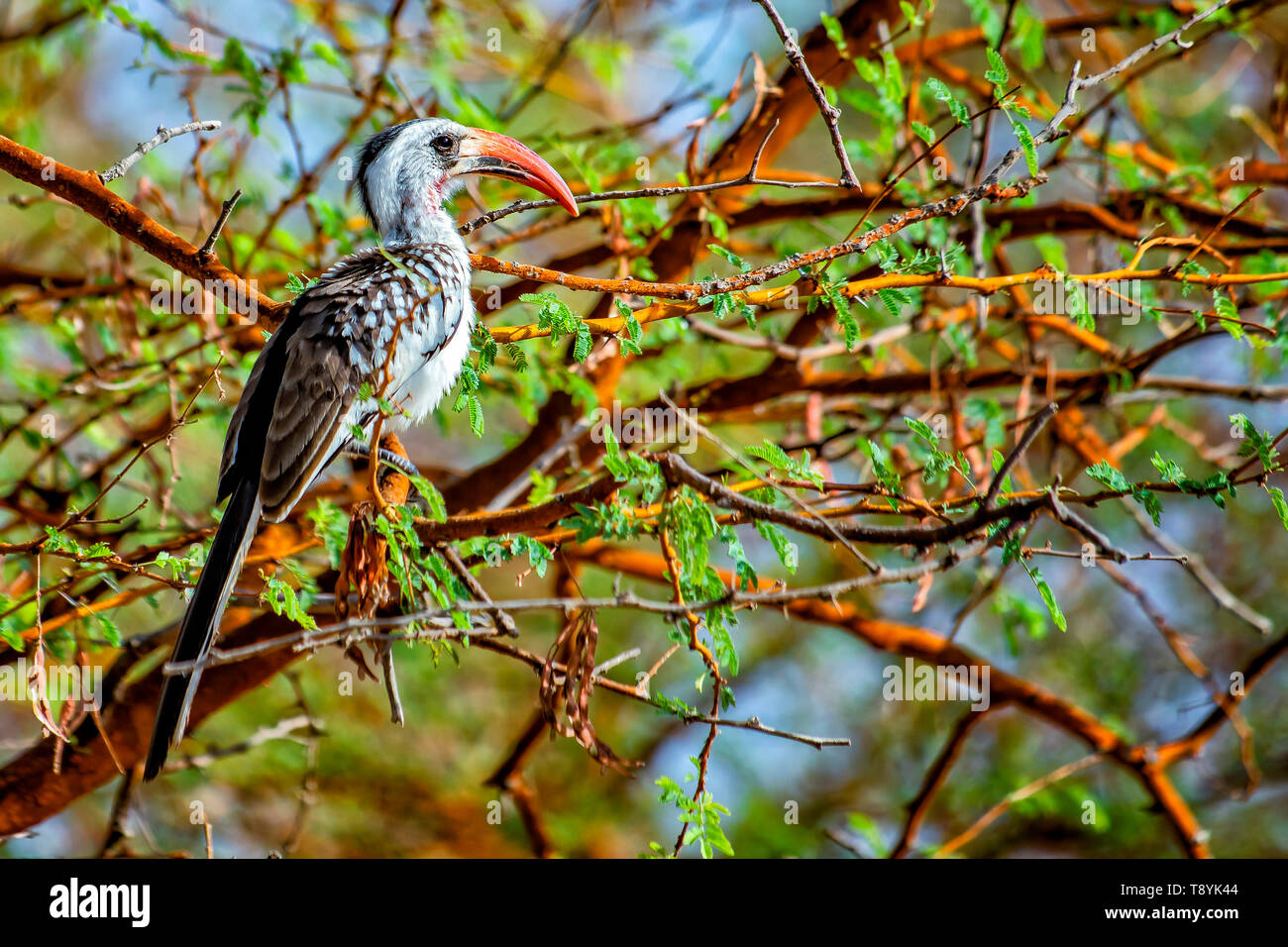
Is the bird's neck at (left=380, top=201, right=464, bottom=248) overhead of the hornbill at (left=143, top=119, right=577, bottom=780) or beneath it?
overhead

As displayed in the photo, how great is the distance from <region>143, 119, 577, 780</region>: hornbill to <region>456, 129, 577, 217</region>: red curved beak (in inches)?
4.1

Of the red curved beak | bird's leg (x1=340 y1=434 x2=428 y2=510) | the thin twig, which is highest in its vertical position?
the red curved beak

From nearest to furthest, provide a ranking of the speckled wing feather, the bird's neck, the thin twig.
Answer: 1. the thin twig
2. the speckled wing feather
3. the bird's neck

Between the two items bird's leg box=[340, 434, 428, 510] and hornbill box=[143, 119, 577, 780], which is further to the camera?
bird's leg box=[340, 434, 428, 510]

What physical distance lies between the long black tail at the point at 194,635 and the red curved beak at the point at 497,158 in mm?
1366

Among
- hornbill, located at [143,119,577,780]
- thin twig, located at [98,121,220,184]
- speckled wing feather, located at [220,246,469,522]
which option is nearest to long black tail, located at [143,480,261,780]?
hornbill, located at [143,119,577,780]

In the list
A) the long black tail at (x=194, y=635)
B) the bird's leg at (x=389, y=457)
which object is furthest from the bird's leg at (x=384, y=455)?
the long black tail at (x=194, y=635)

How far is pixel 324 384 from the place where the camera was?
2613 mm

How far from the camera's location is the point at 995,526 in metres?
1.90

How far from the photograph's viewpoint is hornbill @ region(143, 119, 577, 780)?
2.30 metres

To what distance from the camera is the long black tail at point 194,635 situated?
2252mm

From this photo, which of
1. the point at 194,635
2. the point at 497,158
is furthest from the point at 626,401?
the point at 194,635

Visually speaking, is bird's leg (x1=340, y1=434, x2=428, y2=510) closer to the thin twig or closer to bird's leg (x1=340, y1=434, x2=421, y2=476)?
bird's leg (x1=340, y1=434, x2=421, y2=476)
